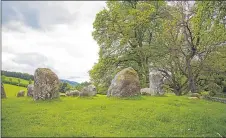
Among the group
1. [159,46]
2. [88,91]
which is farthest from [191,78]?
[88,91]

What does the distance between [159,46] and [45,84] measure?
21.8 m

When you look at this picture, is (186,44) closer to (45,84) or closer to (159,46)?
(159,46)

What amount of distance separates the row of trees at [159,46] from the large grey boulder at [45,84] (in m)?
20.0

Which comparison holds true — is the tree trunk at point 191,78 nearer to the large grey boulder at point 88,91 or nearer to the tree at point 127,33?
the tree at point 127,33

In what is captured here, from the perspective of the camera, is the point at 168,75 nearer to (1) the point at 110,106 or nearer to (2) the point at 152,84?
(2) the point at 152,84

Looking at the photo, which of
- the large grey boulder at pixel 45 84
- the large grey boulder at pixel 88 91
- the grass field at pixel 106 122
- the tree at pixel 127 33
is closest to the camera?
the grass field at pixel 106 122

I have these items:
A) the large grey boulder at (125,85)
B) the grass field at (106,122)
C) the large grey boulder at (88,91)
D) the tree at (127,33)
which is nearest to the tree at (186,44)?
the tree at (127,33)

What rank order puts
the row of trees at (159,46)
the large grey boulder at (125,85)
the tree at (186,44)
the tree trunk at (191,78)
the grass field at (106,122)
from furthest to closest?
the row of trees at (159,46), the tree trunk at (191,78), the tree at (186,44), the large grey boulder at (125,85), the grass field at (106,122)

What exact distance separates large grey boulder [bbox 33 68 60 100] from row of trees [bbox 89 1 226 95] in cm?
2003

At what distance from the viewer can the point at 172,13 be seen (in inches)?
1594

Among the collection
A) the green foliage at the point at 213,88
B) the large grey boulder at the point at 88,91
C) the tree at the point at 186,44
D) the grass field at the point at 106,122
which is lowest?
the grass field at the point at 106,122

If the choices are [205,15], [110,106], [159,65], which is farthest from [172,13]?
[110,106]

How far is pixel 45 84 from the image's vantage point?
2289 centimetres

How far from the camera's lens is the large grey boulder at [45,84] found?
2269cm
